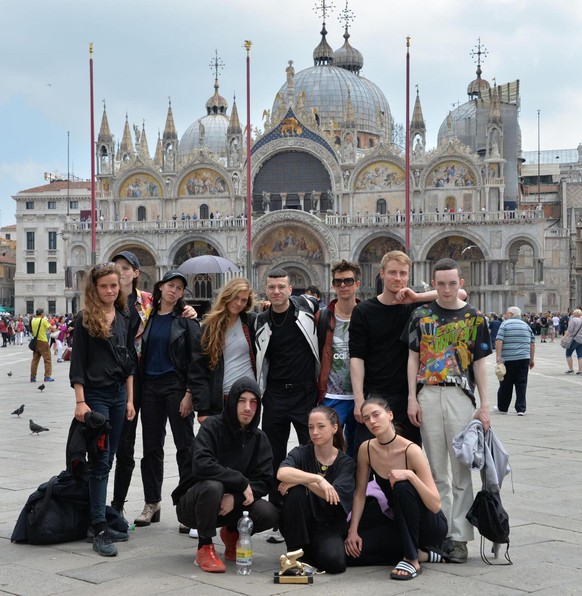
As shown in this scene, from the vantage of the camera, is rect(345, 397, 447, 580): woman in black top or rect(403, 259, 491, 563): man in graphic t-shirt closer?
rect(345, 397, 447, 580): woman in black top

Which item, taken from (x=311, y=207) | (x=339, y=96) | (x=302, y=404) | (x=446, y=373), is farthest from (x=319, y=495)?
(x=339, y=96)

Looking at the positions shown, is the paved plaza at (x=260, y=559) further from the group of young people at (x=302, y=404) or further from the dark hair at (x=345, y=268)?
the dark hair at (x=345, y=268)

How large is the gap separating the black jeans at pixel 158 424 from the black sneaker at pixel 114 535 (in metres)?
0.55

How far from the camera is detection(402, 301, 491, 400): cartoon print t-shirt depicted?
6262 mm

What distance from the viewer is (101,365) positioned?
6.54m

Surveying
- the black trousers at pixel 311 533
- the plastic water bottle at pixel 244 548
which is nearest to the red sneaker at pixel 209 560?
the plastic water bottle at pixel 244 548

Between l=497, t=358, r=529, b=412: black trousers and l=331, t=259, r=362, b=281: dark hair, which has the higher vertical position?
l=331, t=259, r=362, b=281: dark hair

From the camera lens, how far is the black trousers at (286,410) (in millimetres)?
6828

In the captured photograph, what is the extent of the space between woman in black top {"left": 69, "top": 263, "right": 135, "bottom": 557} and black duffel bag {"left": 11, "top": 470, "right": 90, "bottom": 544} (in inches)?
8.6

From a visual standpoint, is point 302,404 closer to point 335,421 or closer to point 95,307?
point 335,421

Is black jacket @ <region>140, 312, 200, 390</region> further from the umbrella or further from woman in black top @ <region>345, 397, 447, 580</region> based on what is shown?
the umbrella

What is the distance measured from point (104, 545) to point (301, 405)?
161cm

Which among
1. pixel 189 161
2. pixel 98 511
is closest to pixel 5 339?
pixel 189 161

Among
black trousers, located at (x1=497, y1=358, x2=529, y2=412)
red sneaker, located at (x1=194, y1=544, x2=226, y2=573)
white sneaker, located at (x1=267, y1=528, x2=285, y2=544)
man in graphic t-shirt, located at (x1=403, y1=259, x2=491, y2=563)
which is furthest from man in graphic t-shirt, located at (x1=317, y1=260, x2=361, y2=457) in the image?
black trousers, located at (x1=497, y1=358, x2=529, y2=412)
